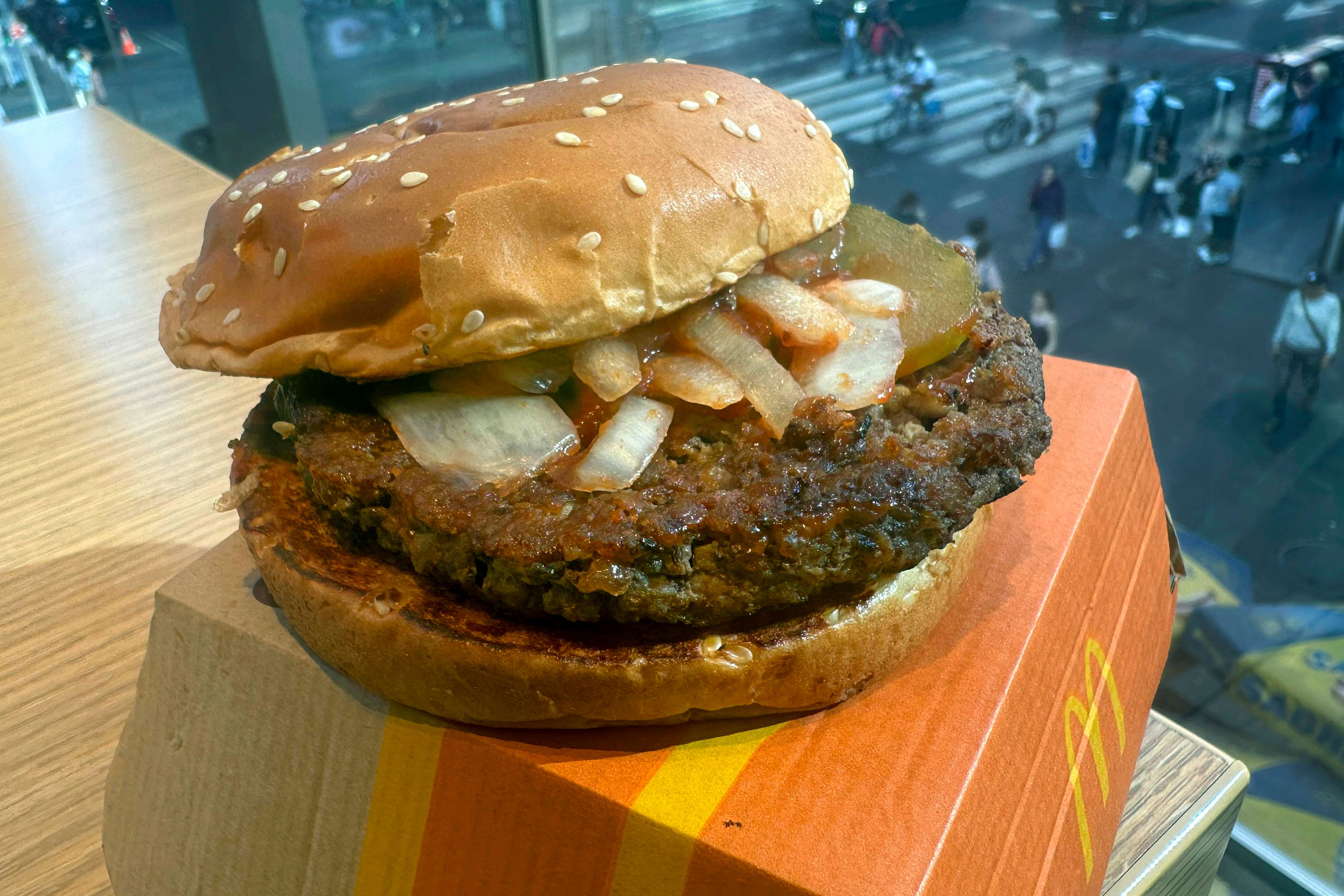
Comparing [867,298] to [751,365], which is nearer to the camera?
[751,365]

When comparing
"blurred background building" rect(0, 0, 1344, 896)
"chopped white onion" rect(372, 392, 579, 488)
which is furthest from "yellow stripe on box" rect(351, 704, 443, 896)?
"blurred background building" rect(0, 0, 1344, 896)

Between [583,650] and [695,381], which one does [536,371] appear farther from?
[583,650]

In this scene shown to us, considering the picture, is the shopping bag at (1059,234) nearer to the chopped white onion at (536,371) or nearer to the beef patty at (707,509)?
the beef patty at (707,509)

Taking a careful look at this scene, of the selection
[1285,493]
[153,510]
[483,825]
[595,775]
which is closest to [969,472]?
[595,775]

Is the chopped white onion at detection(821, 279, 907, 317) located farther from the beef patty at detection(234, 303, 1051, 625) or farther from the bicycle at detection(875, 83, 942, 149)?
the bicycle at detection(875, 83, 942, 149)

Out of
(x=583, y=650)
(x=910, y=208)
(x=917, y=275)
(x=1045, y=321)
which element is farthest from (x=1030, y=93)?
(x=583, y=650)

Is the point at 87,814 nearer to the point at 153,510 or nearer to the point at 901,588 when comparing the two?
the point at 153,510
